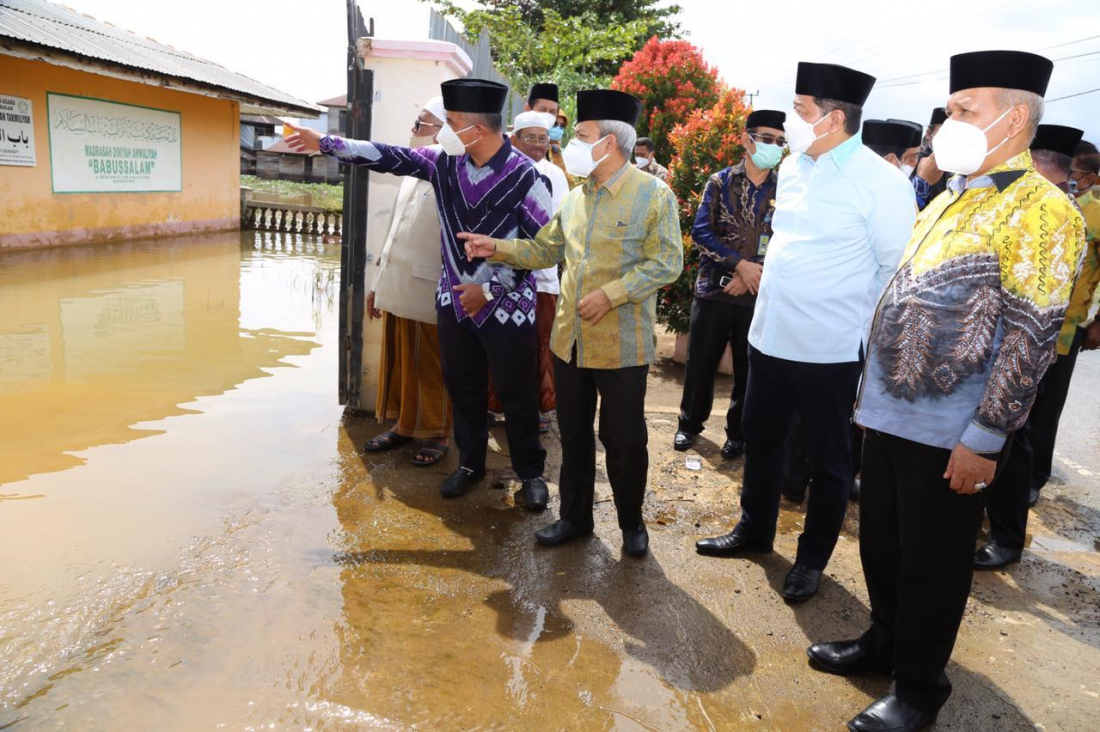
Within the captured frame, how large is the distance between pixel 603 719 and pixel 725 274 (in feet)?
9.72

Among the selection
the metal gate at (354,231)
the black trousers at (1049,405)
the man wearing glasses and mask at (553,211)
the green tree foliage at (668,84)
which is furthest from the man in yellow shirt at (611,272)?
the green tree foliage at (668,84)

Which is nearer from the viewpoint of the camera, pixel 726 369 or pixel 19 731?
pixel 19 731

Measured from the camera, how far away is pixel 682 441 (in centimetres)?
508

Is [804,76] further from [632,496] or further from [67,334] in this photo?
[67,334]

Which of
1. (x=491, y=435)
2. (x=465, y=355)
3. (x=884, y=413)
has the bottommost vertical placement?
Answer: (x=491, y=435)

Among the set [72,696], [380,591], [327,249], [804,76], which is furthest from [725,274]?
[327,249]

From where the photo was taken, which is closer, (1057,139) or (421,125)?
(1057,139)

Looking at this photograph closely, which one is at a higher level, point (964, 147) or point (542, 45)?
point (542, 45)

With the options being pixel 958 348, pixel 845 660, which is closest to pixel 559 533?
pixel 845 660

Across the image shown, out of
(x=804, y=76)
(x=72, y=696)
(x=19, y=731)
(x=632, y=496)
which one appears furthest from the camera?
(x=632, y=496)

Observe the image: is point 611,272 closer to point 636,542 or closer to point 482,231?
point 482,231

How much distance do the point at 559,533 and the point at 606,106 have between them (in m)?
1.92

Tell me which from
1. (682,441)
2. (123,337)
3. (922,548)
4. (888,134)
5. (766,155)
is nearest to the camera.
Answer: (922,548)

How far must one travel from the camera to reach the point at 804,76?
10.3 ft
